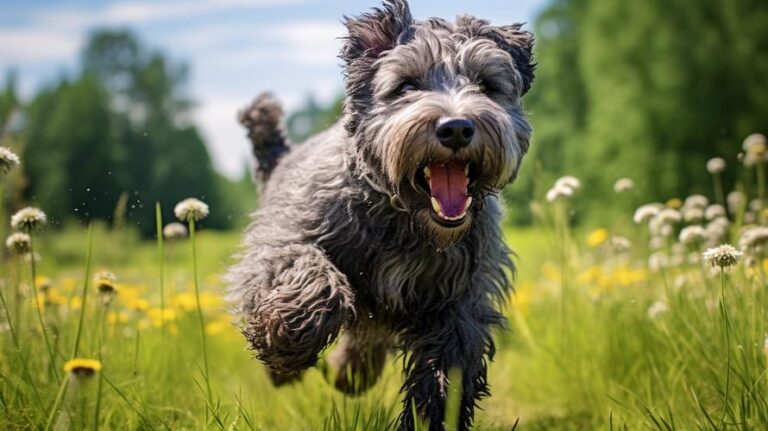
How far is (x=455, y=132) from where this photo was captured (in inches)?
125

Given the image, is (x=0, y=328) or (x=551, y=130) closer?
(x=0, y=328)

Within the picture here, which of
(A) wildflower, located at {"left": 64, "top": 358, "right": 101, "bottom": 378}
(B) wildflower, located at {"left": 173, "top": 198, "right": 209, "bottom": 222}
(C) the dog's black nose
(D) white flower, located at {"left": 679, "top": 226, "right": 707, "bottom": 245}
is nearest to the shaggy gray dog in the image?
(C) the dog's black nose

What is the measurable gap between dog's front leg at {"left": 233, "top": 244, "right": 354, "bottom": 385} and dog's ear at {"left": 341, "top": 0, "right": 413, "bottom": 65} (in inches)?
37.1

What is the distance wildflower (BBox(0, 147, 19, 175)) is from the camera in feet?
9.94

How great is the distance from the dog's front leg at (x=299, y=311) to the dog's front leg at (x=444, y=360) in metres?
0.42

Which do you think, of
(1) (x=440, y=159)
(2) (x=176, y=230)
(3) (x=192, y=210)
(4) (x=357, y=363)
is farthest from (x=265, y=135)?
(1) (x=440, y=159)

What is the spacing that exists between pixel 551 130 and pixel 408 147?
27.2m

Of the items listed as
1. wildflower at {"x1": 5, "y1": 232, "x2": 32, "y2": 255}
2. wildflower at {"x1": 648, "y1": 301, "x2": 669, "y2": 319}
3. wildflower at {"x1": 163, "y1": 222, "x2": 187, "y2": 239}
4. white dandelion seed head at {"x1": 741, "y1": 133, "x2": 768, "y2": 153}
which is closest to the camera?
wildflower at {"x1": 5, "y1": 232, "x2": 32, "y2": 255}

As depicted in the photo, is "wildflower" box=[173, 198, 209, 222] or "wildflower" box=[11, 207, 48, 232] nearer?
"wildflower" box=[11, 207, 48, 232]

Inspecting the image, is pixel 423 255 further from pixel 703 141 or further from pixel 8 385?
pixel 703 141

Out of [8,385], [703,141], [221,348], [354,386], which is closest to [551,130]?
[703,141]

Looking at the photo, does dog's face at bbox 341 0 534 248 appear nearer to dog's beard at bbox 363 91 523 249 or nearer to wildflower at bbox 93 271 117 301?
dog's beard at bbox 363 91 523 249

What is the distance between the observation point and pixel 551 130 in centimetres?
2959

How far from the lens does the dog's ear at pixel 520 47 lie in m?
3.80
